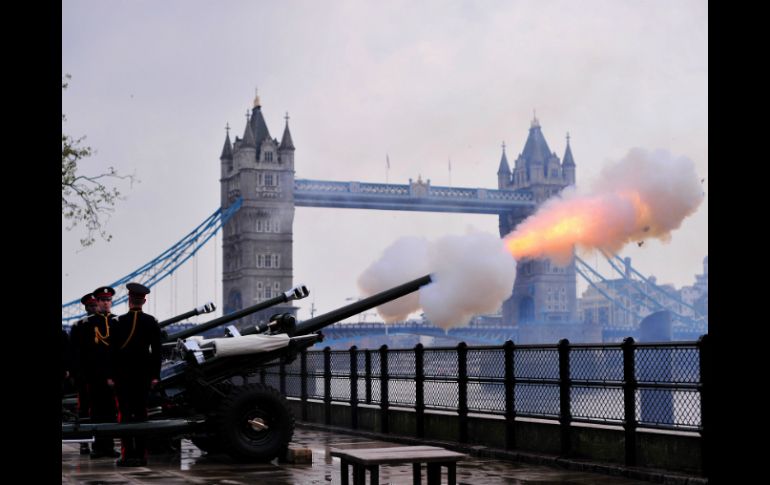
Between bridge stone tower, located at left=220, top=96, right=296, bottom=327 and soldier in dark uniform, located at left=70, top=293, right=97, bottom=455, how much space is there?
129839 mm

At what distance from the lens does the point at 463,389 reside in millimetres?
14102

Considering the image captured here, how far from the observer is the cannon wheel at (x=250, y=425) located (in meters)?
12.2

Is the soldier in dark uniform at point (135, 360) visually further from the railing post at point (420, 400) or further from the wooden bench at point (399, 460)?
the wooden bench at point (399, 460)

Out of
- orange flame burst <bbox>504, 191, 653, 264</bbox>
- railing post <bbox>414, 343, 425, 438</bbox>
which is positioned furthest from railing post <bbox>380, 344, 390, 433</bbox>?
orange flame burst <bbox>504, 191, 653, 264</bbox>

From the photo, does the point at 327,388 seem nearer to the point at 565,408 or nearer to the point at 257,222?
the point at 565,408

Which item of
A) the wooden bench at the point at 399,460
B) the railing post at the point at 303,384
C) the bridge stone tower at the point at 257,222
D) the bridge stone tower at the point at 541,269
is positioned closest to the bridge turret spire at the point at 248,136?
the bridge stone tower at the point at 257,222

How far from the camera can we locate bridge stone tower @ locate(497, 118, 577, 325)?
4845 inches

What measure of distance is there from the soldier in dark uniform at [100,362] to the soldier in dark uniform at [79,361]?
15 cm

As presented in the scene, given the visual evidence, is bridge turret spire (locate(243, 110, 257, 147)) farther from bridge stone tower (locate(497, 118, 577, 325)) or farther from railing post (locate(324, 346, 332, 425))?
railing post (locate(324, 346, 332, 425))

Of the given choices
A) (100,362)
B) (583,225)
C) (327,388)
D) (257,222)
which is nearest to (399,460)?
(100,362)

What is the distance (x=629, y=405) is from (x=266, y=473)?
3561mm
